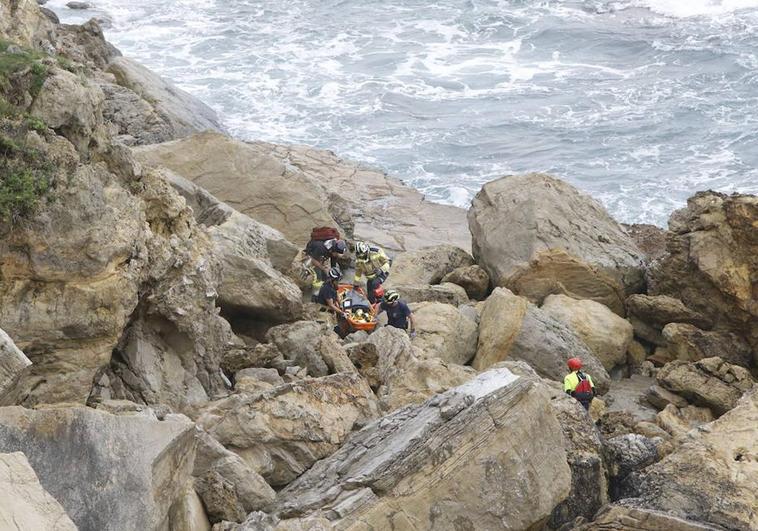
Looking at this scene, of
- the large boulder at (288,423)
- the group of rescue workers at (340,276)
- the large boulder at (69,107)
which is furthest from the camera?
the group of rescue workers at (340,276)

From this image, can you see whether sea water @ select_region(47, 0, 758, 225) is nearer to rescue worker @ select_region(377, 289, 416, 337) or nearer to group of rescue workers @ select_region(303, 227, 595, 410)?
group of rescue workers @ select_region(303, 227, 595, 410)

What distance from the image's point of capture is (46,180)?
405 inches

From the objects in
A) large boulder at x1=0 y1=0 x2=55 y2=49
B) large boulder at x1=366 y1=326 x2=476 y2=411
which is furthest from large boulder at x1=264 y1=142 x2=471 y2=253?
large boulder at x1=0 y1=0 x2=55 y2=49

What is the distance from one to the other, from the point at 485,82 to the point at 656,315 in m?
22.4

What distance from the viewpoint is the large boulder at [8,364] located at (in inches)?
324

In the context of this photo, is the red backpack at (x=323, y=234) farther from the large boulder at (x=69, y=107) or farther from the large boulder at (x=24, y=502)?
the large boulder at (x=24, y=502)

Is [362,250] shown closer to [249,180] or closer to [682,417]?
[249,180]

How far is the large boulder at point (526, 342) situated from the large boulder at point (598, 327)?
35.5 inches

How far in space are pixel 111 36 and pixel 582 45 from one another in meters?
20.9

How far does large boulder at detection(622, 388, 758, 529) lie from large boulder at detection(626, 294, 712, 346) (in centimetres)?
747

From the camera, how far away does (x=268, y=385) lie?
13.4m

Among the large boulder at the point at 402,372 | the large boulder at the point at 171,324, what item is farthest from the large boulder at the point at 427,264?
the large boulder at the point at 171,324

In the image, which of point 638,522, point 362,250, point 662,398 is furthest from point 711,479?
point 362,250

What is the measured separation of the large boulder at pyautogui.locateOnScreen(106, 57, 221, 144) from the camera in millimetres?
25297
